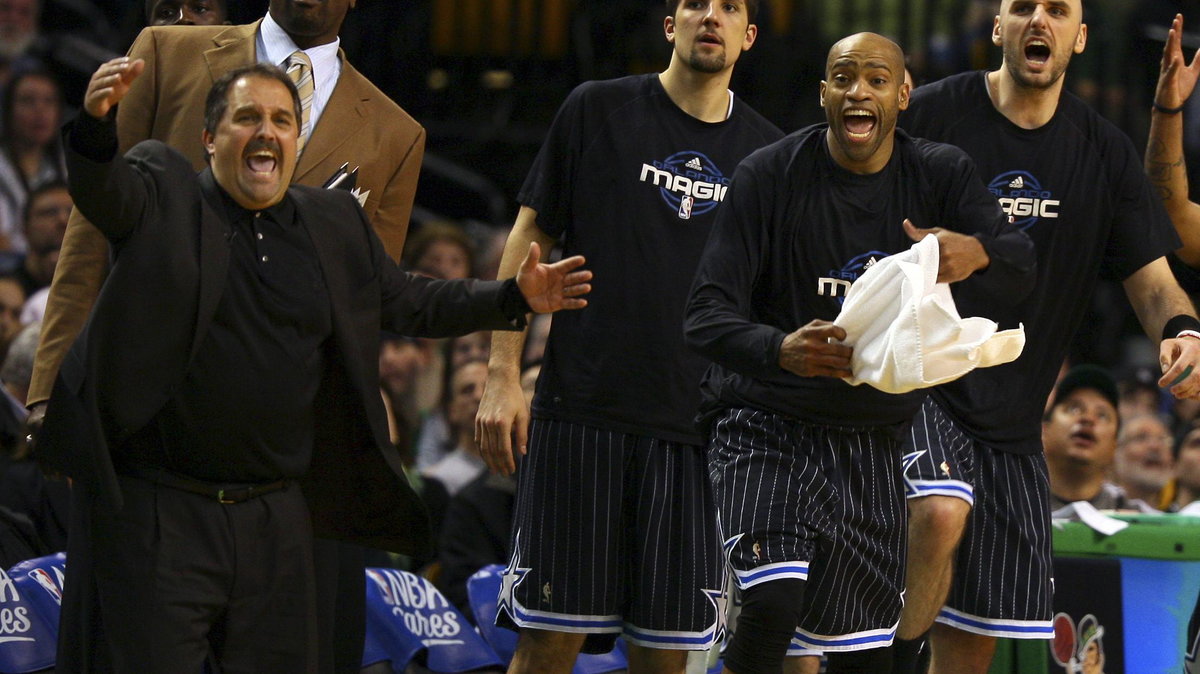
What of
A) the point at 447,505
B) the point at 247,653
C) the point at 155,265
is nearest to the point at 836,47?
the point at 155,265

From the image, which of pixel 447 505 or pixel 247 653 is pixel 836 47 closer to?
pixel 247 653

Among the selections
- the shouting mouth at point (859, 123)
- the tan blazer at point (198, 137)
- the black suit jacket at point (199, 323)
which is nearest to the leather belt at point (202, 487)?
the black suit jacket at point (199, 323)

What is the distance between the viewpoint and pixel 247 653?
4211 millimetres

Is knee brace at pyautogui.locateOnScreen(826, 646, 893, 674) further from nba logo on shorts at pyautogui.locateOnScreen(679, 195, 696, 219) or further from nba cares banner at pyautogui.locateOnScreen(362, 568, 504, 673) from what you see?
nba cares banner at pyautogui.locateOnScreen(362, 568, 504, 673)

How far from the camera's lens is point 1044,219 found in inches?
210

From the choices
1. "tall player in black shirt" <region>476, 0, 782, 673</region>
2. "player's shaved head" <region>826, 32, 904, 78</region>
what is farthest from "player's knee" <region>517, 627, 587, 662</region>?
"player's shaved head" <region>826, 32, 904, 78</region>

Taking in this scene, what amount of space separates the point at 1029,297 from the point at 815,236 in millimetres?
996

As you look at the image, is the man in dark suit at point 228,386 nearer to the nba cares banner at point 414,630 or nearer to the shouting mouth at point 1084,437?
the nba cares banner at point 414,630

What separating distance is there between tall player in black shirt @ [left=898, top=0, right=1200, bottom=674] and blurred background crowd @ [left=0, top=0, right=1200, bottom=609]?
3.43m

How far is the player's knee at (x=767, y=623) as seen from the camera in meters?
4.41

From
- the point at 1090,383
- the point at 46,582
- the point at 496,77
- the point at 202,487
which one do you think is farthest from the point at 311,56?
the point at 496,77

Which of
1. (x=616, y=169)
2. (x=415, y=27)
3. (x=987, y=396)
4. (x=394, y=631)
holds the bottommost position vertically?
(x=394, y=631)

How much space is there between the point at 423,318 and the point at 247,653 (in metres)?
0.91

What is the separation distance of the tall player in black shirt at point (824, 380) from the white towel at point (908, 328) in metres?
0.21
